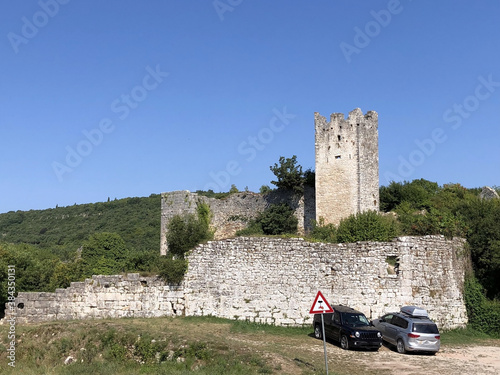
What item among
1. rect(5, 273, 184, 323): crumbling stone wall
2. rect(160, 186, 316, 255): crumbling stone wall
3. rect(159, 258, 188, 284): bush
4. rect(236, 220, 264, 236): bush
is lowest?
rect(5, 273, 184, 323): crumbling stone wall

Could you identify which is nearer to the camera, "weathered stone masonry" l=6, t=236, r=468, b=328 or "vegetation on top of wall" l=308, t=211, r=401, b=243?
"weathered stone masonry" l=6, t=236, r=468, b=328

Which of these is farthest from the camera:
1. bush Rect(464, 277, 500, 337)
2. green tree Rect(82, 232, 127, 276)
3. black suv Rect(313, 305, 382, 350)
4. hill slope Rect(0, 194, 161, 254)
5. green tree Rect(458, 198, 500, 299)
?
hill slope Rect(0, 194, 161, 254)

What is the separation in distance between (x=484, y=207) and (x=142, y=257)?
19333mm

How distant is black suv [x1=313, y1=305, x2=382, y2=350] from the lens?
17.7m

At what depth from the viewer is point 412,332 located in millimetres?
17906

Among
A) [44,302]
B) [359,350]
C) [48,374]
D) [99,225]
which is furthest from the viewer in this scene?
[99,225]

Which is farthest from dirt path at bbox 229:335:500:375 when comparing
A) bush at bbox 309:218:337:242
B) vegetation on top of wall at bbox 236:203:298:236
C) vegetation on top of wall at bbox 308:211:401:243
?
vegetation on top of wall at bbox 236:203:298:236

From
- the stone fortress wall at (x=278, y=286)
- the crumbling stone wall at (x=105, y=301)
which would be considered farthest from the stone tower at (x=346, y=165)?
the crumbling stone wall at (x=105, y=301)

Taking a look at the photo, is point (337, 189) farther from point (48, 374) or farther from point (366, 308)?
point (48, 374)

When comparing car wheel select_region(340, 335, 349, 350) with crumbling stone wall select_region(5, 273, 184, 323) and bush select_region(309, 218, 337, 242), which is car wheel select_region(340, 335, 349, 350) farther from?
bush select_region(309, 218, 337, 242)

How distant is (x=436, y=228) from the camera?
2423 centimetres

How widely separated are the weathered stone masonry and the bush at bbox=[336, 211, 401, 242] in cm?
202

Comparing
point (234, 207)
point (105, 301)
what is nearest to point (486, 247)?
point (105, 301)

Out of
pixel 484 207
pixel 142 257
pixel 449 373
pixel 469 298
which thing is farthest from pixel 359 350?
pixel 142 257
